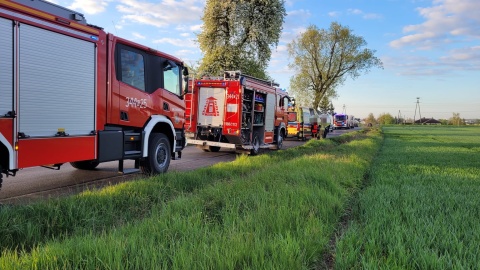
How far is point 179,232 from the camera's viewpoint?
12.5ft

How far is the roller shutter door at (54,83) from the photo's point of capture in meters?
5.52

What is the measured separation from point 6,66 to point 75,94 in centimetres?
145

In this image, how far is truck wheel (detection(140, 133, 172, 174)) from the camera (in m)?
8.73

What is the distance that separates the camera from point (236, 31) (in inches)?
1092

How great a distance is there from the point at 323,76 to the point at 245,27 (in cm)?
3265

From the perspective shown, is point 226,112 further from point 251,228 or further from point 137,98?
point 251,228

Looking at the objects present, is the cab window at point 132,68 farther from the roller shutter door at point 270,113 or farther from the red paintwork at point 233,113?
the roller shutter door at point 270,113

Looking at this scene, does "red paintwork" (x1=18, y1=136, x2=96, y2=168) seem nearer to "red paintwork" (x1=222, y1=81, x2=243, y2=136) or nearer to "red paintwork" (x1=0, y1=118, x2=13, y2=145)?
"red paintwork" (x1=0, y1=118, x2=13, y2=145)

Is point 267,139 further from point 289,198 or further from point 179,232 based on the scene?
point 179,232

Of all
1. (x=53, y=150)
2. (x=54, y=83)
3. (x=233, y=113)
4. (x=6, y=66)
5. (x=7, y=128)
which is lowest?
(x=53, y=150)

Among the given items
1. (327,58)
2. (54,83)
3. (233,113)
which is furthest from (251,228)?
(327,58)

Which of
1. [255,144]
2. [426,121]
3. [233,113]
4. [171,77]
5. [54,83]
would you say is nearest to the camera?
[54,83]

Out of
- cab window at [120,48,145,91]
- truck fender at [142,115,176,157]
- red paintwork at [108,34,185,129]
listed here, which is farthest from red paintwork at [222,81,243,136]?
cab window at [120,48,145,91]

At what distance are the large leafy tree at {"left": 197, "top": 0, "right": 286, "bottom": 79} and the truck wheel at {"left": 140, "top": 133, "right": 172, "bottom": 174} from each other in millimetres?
18369
